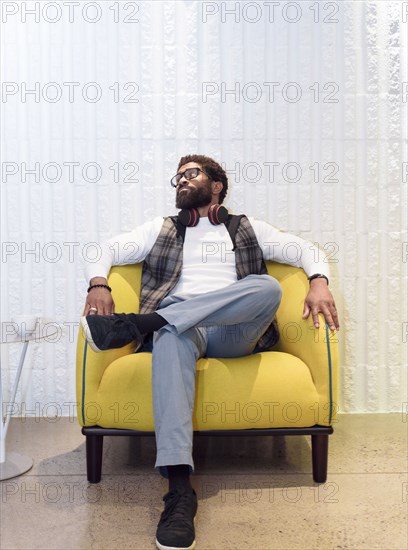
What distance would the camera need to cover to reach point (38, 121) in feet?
10.9

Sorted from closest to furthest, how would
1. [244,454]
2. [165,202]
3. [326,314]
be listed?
[326,314], [244,454], [165,202]

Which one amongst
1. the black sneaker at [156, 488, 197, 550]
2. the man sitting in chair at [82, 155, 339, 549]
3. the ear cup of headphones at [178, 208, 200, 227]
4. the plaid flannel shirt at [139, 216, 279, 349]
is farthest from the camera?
the ear cup of headphones at [178, 208, 200, 227]

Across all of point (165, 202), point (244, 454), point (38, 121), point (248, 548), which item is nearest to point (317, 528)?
point (248, 548)

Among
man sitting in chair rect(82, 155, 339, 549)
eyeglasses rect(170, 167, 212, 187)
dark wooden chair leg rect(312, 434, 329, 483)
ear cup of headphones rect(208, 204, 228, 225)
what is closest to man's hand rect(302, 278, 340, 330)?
man sitting in chair rect(82, 155, 339, 549)

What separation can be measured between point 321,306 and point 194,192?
32.5 inches

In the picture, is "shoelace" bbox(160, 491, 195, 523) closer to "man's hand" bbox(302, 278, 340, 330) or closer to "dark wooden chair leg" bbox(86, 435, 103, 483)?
"dark wooden chair leg" bbox(86, 435, 103, 483)

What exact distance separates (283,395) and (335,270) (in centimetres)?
114

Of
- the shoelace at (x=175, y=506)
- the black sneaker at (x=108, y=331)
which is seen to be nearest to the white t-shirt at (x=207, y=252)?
the black sneaker at (x=108, y=331)

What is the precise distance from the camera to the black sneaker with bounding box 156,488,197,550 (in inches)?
80.2

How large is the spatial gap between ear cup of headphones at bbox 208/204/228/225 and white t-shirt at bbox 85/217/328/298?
0.02 meters

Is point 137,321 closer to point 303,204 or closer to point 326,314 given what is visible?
point 326,314

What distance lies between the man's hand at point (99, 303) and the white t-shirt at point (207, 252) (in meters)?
0.14

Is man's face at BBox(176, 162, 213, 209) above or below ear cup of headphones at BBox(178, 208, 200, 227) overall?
above

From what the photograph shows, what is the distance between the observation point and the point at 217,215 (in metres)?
2.99
